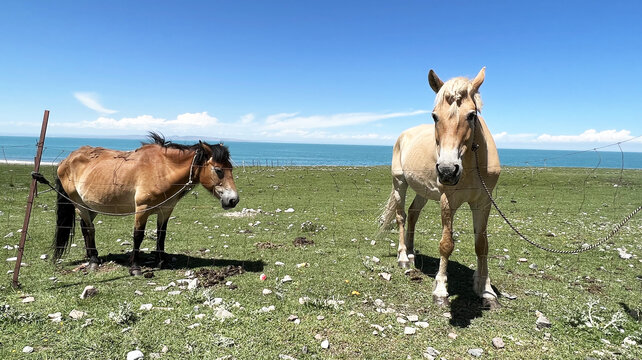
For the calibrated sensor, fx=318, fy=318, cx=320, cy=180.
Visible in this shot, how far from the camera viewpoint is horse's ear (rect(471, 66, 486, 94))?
4.53 metres

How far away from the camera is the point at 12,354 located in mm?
3754

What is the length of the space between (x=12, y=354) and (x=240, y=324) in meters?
2.61

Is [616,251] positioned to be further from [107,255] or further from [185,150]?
[107,255]

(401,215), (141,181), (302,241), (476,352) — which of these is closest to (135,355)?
(141,181)

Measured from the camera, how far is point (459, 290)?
20.0 ft

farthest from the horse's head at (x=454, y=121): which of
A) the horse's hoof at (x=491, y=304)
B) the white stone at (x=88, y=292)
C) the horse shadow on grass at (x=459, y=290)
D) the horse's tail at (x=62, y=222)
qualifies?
the horse's tail at (x=62, y=222)

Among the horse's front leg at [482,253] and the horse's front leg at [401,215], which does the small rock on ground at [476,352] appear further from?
the horse's front leg at [401,215]

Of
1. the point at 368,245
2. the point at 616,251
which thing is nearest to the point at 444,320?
the point at 368,245

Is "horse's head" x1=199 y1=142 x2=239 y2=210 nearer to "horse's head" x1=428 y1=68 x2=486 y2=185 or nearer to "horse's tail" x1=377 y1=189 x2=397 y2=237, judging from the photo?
"horse's tail" x1=377 y1=189 x2=397 y2=237

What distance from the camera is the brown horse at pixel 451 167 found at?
4.20 meters

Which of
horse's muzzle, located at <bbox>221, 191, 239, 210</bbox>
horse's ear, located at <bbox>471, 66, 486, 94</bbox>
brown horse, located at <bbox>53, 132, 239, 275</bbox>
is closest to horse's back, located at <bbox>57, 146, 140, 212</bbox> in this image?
brown horse, located at <bbox>53, 132, 239, 275</bbox>

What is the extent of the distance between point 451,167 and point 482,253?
102 inches

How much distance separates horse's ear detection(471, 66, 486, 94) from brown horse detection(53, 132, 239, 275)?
4.77m

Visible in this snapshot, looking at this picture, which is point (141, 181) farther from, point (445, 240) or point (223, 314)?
point (445, 240)
